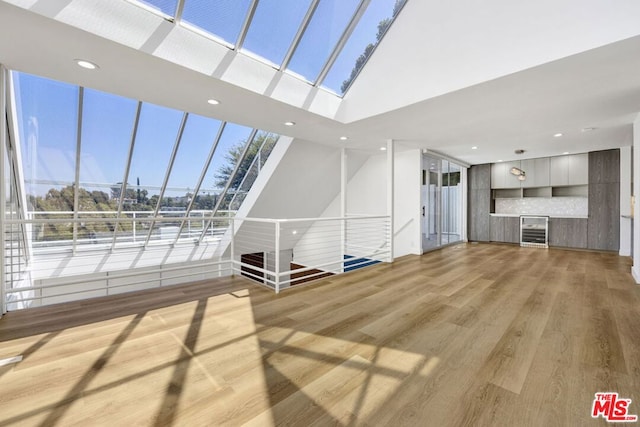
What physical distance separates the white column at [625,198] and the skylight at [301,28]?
241 inches

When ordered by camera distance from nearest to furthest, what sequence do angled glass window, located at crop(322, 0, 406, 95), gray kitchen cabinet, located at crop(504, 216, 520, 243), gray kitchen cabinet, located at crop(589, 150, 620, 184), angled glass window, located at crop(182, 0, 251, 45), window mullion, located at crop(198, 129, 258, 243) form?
angled glass window, located at crop(182, 0, 251, 45) < angled glass window, located at crop(322, 0, 406, 95) < window mullion, located at crop(198, 129, 258, 243) < gray kitchen cabinet, located at crop(589, 150, 620, 184) < gray kitchen cabinet, located at crop(504, 216, 520, 243)

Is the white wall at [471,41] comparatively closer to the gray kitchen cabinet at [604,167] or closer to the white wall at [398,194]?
the white wall at [398,194]

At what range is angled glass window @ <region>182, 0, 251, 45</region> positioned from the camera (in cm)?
268

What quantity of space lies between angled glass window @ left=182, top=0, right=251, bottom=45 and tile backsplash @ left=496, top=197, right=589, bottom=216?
27.0 ft

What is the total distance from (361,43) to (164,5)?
241 centimetres

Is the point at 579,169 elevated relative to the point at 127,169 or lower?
elevated

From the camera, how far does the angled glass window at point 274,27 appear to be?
2984 mm

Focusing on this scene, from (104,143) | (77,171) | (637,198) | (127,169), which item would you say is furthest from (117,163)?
(637,198)

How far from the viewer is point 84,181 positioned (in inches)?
178

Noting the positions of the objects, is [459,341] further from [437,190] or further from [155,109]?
[437,190]

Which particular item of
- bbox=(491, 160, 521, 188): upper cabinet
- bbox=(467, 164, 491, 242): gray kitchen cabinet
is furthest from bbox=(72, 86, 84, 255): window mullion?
bbox=(491, 160, 521, 188): upper cabinet

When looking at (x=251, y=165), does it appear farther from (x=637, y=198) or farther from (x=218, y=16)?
(x=637, y=198)

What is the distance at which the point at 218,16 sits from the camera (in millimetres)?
2816

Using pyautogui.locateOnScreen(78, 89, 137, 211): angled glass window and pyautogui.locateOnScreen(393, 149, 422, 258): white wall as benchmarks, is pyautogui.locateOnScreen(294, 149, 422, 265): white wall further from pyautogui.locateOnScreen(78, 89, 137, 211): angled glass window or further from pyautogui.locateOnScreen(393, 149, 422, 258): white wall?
pyautogui.locateOnScreen(78, 89, 137, 211): angled glass window
